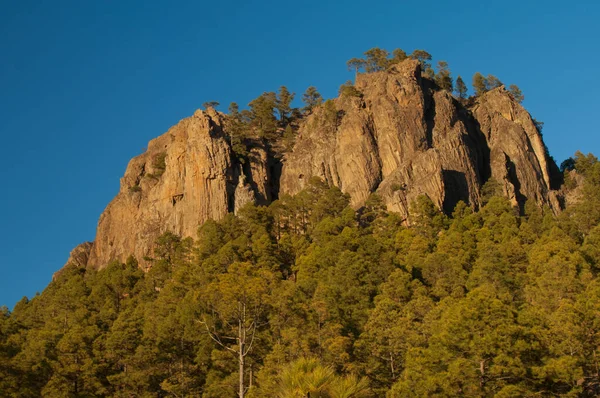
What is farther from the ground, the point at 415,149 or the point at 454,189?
the point at 415,149

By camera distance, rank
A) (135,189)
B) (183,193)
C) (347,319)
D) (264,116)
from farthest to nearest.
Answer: (264,116), (135,189), (183,193), (347,319)

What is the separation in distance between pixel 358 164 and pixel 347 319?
48350 millimetres

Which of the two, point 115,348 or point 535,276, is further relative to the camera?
point 535,276

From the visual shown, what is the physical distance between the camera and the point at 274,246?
3359 inches

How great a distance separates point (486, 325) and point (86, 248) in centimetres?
8113

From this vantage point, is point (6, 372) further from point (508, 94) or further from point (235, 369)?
point (508, 94)

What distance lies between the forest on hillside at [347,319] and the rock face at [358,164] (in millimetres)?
9602

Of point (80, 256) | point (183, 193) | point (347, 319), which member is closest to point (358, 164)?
point (183, 193)

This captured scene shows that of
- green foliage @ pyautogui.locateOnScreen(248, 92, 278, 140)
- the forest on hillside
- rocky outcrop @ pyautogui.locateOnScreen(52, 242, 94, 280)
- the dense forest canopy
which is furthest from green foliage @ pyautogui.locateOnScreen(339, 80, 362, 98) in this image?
rocky outcrop @ pyautogui.locateOnScreen(52, 242, 94, 280)

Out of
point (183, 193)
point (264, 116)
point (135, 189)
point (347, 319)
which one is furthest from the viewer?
point (264, 116)

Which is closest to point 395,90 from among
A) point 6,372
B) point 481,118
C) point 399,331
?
point 481,118

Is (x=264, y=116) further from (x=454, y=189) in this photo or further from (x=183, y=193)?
(x=454, y=189)

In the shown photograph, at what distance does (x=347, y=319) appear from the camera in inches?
2176

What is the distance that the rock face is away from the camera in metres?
97.6
